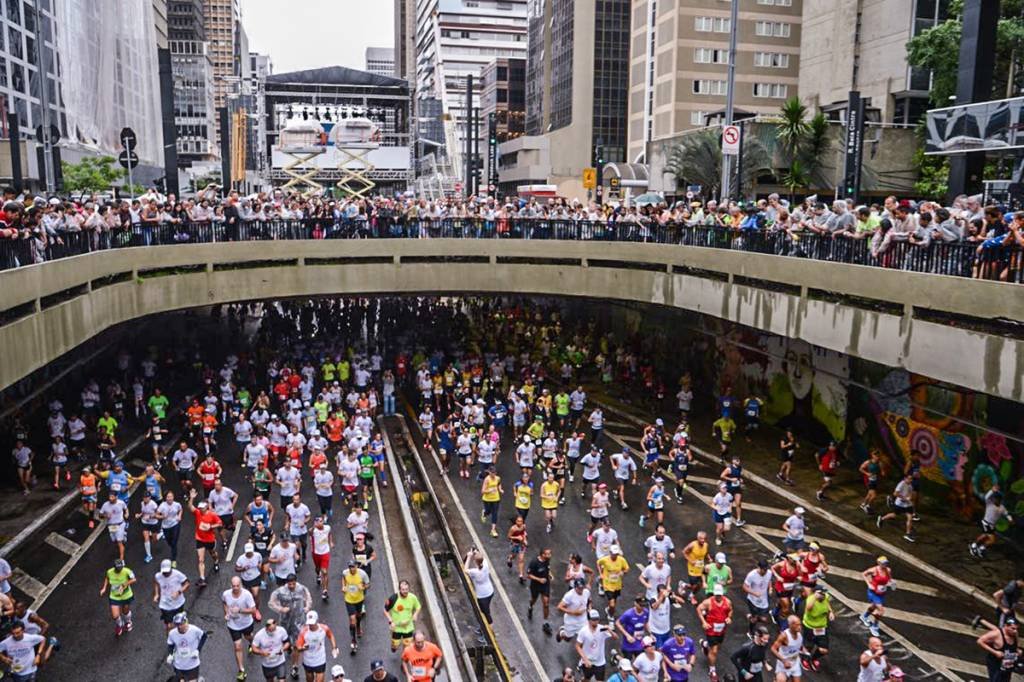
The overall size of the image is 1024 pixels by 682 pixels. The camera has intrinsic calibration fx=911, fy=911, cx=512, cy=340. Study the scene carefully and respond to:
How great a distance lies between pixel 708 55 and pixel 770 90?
4859mm

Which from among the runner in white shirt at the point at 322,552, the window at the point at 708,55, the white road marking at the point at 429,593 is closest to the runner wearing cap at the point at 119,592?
the runner in white shirt at the point at 322,552

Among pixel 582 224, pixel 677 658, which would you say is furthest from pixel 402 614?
pixel 582 224

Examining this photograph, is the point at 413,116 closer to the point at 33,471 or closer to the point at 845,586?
the point at 33,471

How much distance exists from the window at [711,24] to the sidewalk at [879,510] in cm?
4045

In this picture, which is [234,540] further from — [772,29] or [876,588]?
[772,29]

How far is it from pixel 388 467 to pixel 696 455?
27.7ft

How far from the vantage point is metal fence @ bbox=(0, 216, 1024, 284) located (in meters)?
15.9

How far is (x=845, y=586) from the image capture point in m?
16.9

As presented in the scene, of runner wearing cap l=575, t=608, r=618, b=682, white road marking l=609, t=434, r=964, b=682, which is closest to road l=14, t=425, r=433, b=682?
runner wearing cap l=575, t=608, r=618, b=682

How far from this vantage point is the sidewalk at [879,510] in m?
17.3

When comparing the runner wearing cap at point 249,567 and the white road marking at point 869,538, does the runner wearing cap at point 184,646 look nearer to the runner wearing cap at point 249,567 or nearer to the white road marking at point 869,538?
the runner wearing cap at point 249,567

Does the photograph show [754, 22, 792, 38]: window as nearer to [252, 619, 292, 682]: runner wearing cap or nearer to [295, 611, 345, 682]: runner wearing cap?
[295, 611, 345, 682]: runner wearing cap

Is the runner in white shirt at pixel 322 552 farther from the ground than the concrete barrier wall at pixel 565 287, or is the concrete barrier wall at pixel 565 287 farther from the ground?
the concrete barrier wall at pixel 565 287

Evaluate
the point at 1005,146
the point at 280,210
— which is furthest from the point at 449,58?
the point at 1005,146
